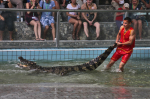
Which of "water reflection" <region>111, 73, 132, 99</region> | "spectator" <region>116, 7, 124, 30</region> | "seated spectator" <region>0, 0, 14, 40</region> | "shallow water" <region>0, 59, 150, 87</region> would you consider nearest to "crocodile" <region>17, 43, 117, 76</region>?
"shallow water" <region>0, 59, 150, 87</region>

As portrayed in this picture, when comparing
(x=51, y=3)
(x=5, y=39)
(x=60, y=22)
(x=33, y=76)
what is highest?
(x=51, y=3)

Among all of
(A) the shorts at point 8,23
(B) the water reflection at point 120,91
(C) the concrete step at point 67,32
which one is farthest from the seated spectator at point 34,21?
(B) the water reflection at point 120,91

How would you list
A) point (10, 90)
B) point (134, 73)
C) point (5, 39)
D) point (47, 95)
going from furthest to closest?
point (5, 39)
point (134, 73)
point (10, 90)
point (47, 95)

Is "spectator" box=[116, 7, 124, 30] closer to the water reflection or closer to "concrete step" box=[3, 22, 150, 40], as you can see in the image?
"concrete step" box=[3, 22, 150, 40]

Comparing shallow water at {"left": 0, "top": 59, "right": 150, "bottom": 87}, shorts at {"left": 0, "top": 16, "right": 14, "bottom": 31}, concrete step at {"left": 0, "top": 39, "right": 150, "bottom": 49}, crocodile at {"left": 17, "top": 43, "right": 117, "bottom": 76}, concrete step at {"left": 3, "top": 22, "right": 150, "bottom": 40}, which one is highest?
shorts at {"left": 0, "top": 16, "right": 14, "bottom": 31}

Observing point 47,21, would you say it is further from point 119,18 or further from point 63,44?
point 119,18

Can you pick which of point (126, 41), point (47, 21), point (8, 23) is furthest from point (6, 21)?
point (126, 41)

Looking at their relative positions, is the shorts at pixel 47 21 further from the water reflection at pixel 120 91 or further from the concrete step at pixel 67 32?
the water reflection at pixel 120 91

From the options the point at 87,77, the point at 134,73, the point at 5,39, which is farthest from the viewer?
the point at 5,39

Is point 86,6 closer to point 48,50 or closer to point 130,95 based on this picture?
point 48,50

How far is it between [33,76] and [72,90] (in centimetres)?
213

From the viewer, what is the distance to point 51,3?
9805 millimetres

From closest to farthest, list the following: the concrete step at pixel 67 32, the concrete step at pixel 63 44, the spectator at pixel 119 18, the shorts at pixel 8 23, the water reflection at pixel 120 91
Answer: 1. the water reflection at pixel 120 91
2. the shorts at pixel 8 23
3. the concrete step at pixel 67 32
4. the concrete step at pixel 63 44
5. the spectator at pixel 119 18

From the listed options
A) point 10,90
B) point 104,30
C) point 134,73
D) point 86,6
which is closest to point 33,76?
point 10,90
